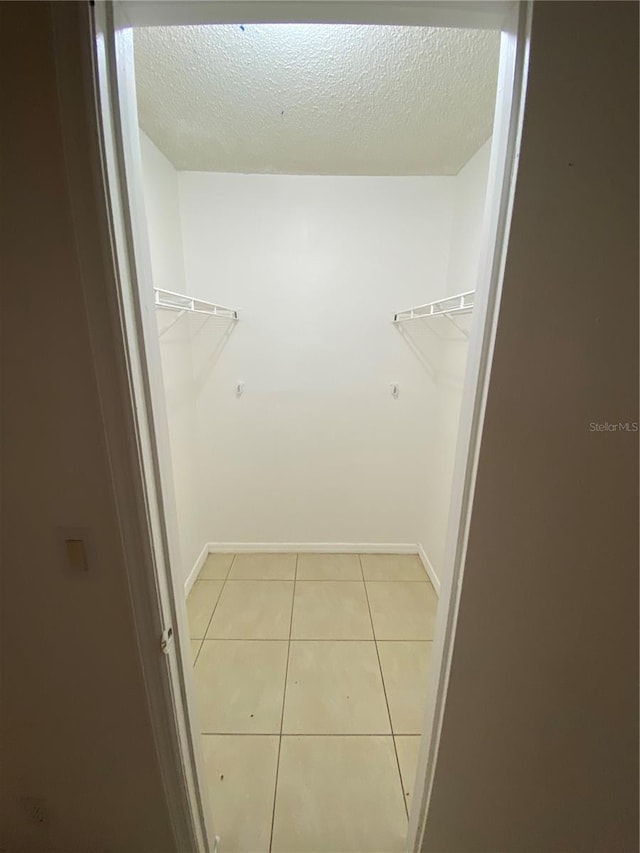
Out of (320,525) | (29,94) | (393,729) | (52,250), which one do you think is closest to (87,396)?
(52,250)

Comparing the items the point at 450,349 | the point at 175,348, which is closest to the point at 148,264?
the point at 175,348

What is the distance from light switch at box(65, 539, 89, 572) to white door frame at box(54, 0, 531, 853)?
3.5 inches

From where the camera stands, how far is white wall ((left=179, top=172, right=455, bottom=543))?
6.48ft

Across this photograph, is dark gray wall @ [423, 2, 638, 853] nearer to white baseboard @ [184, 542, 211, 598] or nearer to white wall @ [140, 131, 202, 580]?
white wall @ [140, 131, 202, 580]

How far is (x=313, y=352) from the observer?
2166 mm

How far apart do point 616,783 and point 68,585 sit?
1308 millimetres

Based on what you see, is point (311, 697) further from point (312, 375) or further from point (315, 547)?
point (312, 375)

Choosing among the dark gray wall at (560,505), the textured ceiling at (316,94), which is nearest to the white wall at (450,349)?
the textured ceiling at (316,94)

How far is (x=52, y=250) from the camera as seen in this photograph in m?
0.54

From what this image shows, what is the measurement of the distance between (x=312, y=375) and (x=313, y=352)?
15 cm

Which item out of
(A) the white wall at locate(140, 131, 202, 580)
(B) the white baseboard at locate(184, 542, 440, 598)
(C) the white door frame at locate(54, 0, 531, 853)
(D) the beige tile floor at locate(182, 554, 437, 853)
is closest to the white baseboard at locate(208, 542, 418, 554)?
(B) the white baseboard at locate(184, 542, 440, 598)

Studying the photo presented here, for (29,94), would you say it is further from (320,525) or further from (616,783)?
(320,525)

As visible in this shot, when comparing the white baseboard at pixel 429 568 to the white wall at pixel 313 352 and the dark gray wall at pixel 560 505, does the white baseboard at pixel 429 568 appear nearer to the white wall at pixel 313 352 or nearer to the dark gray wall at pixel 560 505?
the white wall at pixel 313 352

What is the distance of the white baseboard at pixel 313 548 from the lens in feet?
8.04
